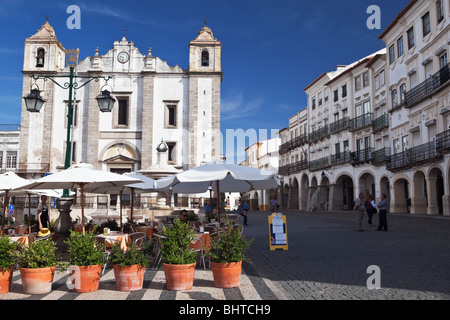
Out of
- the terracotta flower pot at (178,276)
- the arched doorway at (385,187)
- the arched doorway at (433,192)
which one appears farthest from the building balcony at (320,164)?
the terracotta flower pot at (178,276)

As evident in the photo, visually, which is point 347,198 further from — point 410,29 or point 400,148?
point 410,29

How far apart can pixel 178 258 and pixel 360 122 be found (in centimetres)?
3586

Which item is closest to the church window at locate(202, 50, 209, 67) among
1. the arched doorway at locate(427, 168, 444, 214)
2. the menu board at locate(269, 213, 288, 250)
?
the arched doorway at locate(427, 168, 444, 214)

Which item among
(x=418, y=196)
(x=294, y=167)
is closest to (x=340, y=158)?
(x=294, y=167)

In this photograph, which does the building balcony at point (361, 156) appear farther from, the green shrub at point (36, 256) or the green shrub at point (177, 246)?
the green shrub at point (36, 256)

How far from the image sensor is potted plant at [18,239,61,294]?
6316mm

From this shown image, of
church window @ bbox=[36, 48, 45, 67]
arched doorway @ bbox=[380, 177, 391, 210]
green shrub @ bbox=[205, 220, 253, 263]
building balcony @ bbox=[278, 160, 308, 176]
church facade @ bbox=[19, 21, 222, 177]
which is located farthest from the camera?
building balcony @ bbox=[278, 160, 308, 176]

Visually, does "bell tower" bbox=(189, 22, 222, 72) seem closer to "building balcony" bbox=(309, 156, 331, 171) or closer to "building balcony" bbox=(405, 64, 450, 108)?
"building balcony" bbox=(309, 156, 331, 171)

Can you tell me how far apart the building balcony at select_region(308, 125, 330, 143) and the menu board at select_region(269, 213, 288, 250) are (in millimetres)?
35389

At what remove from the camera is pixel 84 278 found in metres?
6.36

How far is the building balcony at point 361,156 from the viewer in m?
37.5

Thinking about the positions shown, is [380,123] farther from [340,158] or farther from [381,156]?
[340,158]

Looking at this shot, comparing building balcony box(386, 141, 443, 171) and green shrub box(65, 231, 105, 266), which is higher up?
building balcony box(386, 141, 443, 171)
